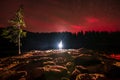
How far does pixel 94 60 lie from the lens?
37.2 m

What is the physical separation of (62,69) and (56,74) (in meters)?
2.12

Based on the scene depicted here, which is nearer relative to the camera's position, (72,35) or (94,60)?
(94,60)

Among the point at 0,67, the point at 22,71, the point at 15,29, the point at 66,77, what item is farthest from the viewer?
the point at 15,29

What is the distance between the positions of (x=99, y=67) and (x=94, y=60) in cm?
230

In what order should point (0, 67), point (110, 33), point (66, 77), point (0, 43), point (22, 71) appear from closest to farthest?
point (66, 77)
point (22, 71)
point (0, 67)
point (0, 43)
point (110, 33)

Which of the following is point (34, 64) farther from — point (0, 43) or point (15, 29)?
point (0, 43)

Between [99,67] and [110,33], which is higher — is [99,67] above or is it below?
below

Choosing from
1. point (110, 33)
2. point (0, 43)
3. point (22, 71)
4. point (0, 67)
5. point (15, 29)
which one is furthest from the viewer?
point (110, 33)

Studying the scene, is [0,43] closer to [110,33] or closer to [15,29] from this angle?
[15,29]

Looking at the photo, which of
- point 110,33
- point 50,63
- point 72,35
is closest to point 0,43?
point 72,35

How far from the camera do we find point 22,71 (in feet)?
110

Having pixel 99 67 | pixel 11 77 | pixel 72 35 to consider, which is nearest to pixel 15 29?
pixel 11 77

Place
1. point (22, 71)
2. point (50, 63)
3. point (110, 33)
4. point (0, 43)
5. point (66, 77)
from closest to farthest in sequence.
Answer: point (66, 77)
point (22, 71)
point (50, 63)
point (0, 43)
point (110, 33)

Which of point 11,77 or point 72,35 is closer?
point 11,77
